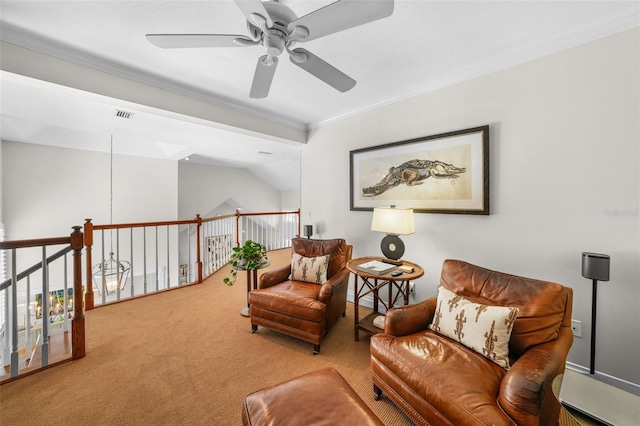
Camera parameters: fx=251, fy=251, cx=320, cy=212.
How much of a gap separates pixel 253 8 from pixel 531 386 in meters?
2.15

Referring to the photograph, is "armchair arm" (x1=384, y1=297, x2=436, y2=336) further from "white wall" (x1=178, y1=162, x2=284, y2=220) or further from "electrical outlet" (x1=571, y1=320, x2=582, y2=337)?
"white wall" (x1=178, y1=162, x2=284, y2=220)

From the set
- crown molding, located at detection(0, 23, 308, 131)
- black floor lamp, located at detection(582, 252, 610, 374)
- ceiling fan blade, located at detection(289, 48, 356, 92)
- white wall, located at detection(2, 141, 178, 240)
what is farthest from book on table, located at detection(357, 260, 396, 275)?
white wall, located at detection(2, 141, 178, 240)

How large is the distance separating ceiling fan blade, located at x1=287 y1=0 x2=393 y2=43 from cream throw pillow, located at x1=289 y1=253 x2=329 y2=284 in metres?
1.99

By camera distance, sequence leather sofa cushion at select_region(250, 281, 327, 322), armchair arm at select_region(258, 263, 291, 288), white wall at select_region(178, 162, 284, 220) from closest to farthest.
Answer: leather sofa cushion at select_region(250, 281, 327, 322), armchair arm at select_region(258, 263, 291, 288), white wall at select_region(178, 162, 284, 220)

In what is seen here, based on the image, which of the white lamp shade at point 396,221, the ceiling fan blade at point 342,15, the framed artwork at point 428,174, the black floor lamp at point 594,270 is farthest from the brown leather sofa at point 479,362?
the ceiling fan blade at point 342,15

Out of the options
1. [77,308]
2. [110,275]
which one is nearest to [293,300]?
[77,308]

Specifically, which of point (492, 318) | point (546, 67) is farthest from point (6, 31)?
point (546, 67)

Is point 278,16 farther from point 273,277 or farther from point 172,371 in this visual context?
point 172,371

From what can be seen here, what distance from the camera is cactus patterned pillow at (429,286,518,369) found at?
1445 mm

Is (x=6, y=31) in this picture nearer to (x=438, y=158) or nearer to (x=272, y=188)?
(x=438, y=158)

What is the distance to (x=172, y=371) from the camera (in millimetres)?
1979

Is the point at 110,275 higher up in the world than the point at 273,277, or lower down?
lower down

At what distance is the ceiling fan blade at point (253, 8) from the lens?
3.86 feet

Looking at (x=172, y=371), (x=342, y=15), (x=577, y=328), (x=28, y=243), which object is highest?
(x=342, y=15)
